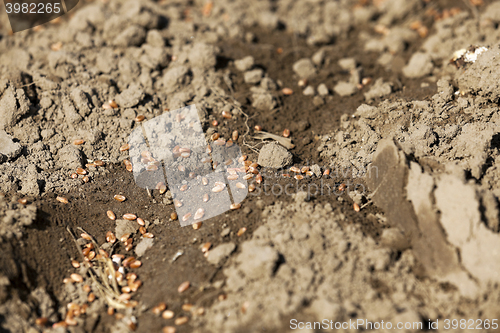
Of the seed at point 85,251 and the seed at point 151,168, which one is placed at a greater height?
the seed at point 151,168

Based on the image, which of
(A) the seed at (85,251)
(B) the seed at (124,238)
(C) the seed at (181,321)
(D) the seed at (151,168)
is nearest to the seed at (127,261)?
(B) the seed at (124,238)

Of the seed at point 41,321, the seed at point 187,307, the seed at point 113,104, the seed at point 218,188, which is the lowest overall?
the seed at point 187,307

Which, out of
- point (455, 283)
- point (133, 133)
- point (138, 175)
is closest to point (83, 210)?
point (138, 175)

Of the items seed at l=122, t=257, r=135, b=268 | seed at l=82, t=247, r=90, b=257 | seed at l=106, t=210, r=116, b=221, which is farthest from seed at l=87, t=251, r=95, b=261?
seed at l=106, t=210, r=116, b=221

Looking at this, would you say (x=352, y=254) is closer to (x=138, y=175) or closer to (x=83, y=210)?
(x=138, y=175)

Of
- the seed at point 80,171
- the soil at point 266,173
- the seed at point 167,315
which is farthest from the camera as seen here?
the seed at point 80,171

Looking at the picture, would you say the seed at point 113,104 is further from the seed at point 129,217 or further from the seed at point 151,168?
the seed at point 129,217

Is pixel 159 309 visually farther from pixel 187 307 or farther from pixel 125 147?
pixel 125 147

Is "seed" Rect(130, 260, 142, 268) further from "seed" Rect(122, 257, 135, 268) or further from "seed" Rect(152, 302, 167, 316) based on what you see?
"seed" Rect(152, 302, 167, 316)
